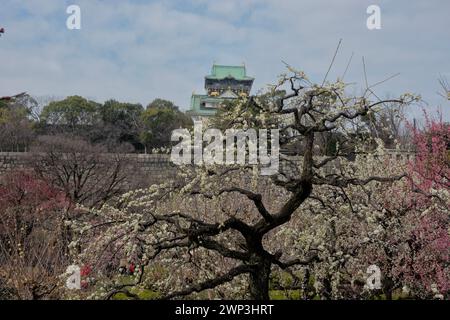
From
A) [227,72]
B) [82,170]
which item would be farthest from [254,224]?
[227,72]

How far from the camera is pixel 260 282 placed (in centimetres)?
395

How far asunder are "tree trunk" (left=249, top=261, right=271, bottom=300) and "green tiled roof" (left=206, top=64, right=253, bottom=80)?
3463 centimetres

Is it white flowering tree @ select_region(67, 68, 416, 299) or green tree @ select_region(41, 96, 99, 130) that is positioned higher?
green tree @ select_region(41, 96, 99, 130)

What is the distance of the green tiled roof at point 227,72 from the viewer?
3825 cm

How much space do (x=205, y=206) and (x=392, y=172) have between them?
2392 mm

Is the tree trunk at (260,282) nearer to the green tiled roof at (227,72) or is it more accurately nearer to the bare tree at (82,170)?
the bare tree at (82,170)

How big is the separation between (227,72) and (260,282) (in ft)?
116

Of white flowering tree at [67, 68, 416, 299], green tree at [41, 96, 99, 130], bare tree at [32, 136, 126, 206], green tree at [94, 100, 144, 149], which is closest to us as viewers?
white flowering tree at [67, 68, 416, 299]

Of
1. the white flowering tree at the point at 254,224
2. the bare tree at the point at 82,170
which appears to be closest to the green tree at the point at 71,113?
the bare tree at the point at 82,170

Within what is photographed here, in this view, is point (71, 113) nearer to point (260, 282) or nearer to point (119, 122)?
point (119, 122)

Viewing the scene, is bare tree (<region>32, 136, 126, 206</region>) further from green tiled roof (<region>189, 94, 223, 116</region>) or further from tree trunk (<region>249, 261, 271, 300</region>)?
green tiled roof (<region>189, 94, 223, 116</region>)

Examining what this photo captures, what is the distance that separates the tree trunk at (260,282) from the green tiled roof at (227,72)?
3463cm

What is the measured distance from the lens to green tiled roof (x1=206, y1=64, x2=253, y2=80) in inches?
1506

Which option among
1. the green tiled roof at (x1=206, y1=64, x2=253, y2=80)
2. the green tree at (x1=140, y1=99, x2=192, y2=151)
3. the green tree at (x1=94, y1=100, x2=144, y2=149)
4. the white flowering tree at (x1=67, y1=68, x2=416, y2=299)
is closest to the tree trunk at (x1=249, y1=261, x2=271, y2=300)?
the white flowering tree at (x1=67, y1=68, x2=416, y2=299)
